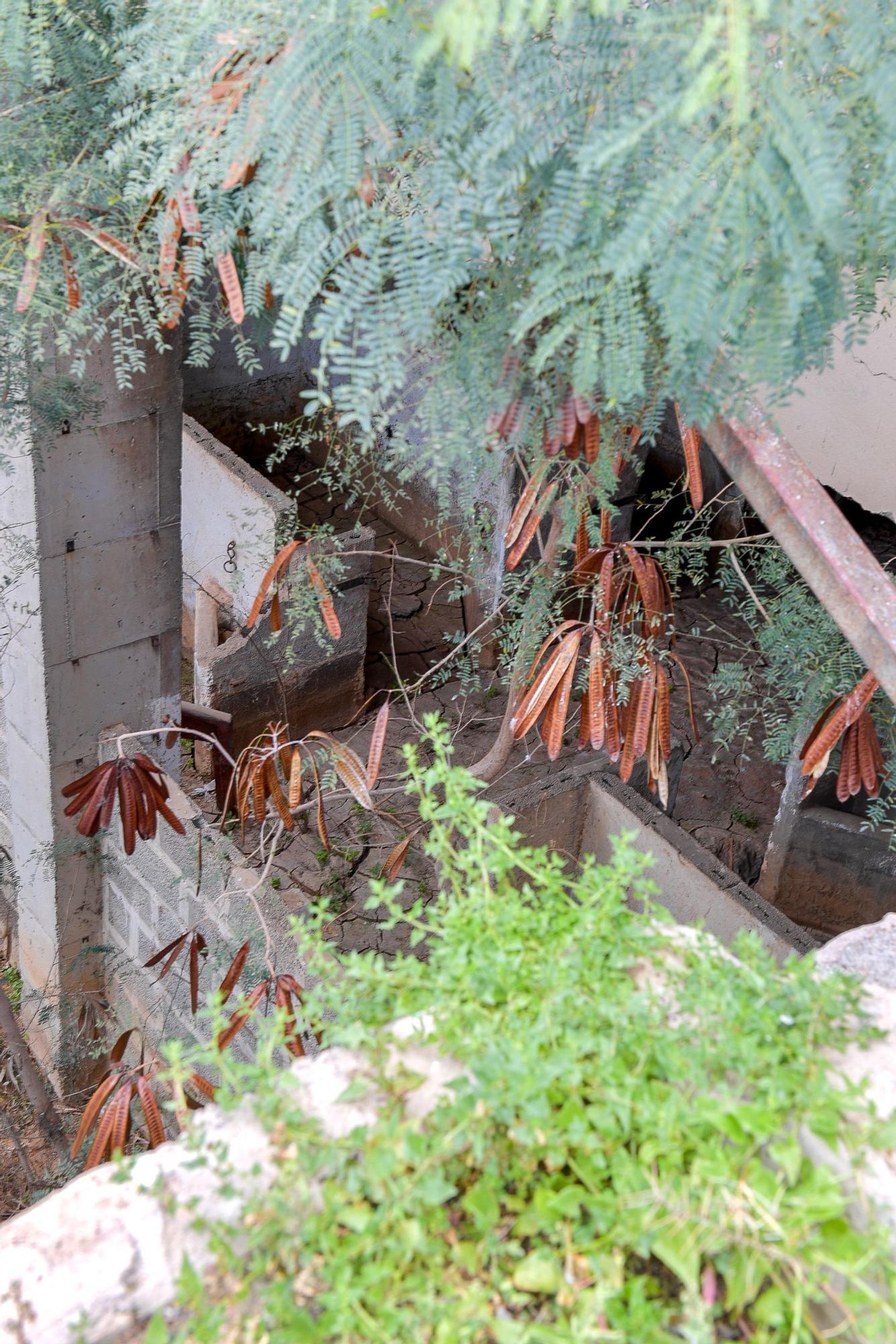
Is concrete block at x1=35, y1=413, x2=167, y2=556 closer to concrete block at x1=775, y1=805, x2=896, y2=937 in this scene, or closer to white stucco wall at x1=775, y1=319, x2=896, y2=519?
concrete block at x1=775, y1=805, x2=896, y2=937

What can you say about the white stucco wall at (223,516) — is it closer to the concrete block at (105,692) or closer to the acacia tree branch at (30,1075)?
the concrete block at (105,692)

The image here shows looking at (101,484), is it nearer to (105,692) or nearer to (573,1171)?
(105,692)

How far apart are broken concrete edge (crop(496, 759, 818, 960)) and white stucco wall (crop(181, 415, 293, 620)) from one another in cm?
164

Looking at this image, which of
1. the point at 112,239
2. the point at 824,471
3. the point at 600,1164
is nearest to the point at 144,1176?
the point at 600,1164

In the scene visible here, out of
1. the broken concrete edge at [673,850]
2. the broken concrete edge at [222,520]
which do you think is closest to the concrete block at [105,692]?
the broken concrete edge at [222,520]

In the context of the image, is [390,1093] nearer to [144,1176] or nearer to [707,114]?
[144,1176]

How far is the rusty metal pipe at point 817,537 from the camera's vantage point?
212 centimetres

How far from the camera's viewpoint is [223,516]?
5457 mm

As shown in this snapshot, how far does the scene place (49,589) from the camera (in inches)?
144

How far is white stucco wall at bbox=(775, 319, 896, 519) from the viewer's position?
5371mm

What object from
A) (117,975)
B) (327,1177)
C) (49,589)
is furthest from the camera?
(117,975)

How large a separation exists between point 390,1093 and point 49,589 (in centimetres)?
265

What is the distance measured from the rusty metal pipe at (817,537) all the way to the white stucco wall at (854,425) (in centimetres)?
330

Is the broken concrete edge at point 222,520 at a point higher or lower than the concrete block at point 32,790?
higher
